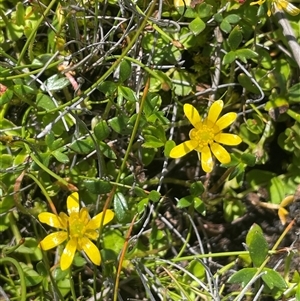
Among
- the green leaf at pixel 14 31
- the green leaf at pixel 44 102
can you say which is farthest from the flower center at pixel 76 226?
the green leaf at pixel 14 31

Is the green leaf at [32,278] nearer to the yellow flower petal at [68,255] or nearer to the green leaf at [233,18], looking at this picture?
the yellow flower petal at [68,255]

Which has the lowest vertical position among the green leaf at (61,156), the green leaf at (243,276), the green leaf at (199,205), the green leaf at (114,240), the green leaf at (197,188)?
the green leaf at (114,240)

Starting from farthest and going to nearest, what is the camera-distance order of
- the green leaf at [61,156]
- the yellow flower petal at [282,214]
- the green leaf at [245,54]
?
the yellow flower petal at [282,214] < the green leaf at [245,54] < the green leaf at [61,156]

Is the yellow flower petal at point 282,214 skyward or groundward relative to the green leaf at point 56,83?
groundward

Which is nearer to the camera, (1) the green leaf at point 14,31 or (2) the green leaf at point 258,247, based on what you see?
(2) the green leaf at point 258,247

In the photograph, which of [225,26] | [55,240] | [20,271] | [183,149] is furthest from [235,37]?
[20,271]

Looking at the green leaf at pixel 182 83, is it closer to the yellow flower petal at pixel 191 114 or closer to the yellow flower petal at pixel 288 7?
the yellow flower petal at pixel 191 114

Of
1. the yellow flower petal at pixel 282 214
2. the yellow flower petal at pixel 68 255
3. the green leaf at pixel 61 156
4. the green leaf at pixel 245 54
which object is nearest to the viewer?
the yellow flower petal at pixel 68 255

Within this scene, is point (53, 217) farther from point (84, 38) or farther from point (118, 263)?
point (84, 38)

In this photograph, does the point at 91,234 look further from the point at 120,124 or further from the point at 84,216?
the point at 120,124

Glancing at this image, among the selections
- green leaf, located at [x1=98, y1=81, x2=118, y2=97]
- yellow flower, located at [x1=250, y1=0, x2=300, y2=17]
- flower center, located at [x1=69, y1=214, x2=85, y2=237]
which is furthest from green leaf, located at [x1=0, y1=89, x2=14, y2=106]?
yellow flower, located at [x1=250, y1=0, x2=300, y2=17]
